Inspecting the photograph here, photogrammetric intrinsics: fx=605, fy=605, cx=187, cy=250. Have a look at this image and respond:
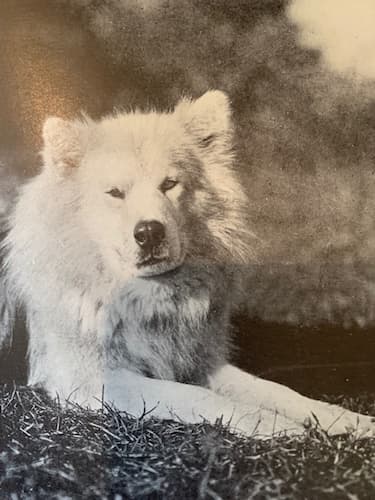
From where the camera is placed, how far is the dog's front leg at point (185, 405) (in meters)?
1.12

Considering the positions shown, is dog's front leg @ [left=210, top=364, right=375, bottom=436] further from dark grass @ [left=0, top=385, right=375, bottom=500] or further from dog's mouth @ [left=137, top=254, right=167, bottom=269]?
dog's mouth @ [left=137, top=254, right=167, bottom=269]

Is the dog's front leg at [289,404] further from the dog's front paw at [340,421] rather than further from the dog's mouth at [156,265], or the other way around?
the dog's mouth at [156,265]

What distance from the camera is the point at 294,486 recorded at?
3.61 feet

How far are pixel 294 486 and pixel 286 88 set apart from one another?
0.75 m

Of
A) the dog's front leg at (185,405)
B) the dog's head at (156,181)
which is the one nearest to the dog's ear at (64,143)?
the dog's head at (156,181)

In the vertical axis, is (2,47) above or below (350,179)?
above

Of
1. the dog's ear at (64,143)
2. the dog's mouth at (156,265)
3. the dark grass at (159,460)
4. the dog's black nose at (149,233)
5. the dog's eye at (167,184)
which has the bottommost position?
the dark grass at (159,460)

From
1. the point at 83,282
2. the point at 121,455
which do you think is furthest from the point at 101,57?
the point at 121,455

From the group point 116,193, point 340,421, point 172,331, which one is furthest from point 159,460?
point 116,193

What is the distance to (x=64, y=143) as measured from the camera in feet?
3.85

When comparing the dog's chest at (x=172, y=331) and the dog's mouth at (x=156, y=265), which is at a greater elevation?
the dog's mouth at (x=156, y=265)

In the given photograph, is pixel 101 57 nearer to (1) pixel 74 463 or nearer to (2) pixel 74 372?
(2) pixel 74 372

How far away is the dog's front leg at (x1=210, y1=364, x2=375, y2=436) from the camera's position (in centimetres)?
112

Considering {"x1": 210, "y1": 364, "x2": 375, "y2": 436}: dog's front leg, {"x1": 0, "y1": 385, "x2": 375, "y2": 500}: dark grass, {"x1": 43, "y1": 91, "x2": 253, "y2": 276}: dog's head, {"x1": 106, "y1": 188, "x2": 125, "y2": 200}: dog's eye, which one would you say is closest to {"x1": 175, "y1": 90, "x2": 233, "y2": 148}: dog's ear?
{"x1": 43, "y1": 91, "x2": 253, "y2": 276}: dog's head
